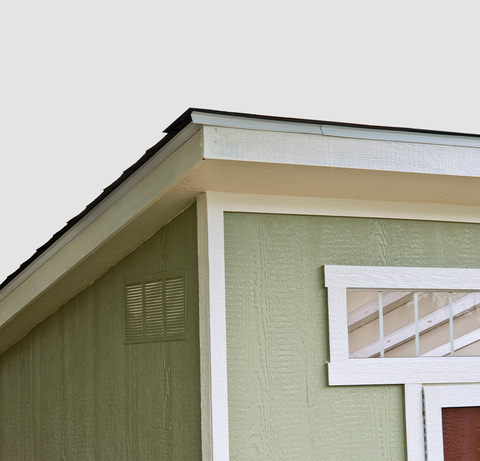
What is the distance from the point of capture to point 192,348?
16.2 feet

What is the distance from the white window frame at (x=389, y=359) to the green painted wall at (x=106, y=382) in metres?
0.75

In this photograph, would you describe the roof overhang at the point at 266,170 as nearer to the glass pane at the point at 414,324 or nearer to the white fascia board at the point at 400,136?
the white fascia board at the point at 400,136

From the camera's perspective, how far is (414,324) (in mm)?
5250

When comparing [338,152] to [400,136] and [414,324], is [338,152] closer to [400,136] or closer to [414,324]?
[400,136]

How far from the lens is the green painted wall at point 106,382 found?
501cm

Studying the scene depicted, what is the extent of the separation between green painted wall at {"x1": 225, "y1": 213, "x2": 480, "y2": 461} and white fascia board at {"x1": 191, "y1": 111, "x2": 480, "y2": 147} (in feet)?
1.89

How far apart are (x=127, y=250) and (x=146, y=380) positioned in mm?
765

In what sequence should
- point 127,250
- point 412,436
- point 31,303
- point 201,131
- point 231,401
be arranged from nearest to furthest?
point 201,131, point 231,401, point 412,436, point 127,250, point 31,303

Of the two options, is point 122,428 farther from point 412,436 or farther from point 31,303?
point 412,436

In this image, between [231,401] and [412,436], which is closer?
[231,401]

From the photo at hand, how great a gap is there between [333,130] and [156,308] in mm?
1466

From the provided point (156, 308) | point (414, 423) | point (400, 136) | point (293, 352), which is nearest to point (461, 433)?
point (414, 423)

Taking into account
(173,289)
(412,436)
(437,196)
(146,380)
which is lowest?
(412,436)

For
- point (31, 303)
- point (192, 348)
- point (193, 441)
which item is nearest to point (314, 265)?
point (192, 348)
